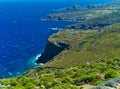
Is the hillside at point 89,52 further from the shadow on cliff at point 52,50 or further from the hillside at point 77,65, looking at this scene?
the shadow on cliff at point 52,50

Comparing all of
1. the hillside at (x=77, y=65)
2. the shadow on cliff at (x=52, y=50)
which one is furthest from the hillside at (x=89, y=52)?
the shadow on cliff at (x=52, y=50)

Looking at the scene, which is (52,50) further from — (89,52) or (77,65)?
(77,65)

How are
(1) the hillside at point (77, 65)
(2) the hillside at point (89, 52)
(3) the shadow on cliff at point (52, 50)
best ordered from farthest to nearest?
(3) the shadow on cliff at point (52, 50)
(2) the hillside at point (89, 52)
(1) the hillside at point (77, 65)

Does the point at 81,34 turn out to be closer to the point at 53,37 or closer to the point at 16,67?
the point at 53,37

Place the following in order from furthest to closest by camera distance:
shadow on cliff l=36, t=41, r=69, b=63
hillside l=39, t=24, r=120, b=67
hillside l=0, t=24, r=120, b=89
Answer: shadow on cliff l=36, t=41, r=69, b=63, hillside l=39, t=24, r=120, b=67, hillside l=0, t=24, r=120, b=89

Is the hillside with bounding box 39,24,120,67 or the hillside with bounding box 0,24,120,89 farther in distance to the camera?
the hillside with bounding box 39,24,120,67

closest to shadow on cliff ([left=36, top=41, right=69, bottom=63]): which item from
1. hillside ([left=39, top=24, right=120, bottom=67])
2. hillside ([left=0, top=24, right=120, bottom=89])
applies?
hillside ([left=0, top=24, right=120, bottom=89])

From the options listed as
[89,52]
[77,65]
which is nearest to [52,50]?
[89,52]

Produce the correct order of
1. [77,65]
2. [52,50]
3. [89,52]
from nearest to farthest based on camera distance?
[77,65], [89,52], [52,50]

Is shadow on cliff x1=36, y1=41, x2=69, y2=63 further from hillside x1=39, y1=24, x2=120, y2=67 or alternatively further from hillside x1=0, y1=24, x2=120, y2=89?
hillside x1=39, y1=24, x2=120, y2=67

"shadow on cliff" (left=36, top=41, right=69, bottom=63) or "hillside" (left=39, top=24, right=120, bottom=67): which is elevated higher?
"hillside" (left=39, top=24, right=120, bottom=67)
